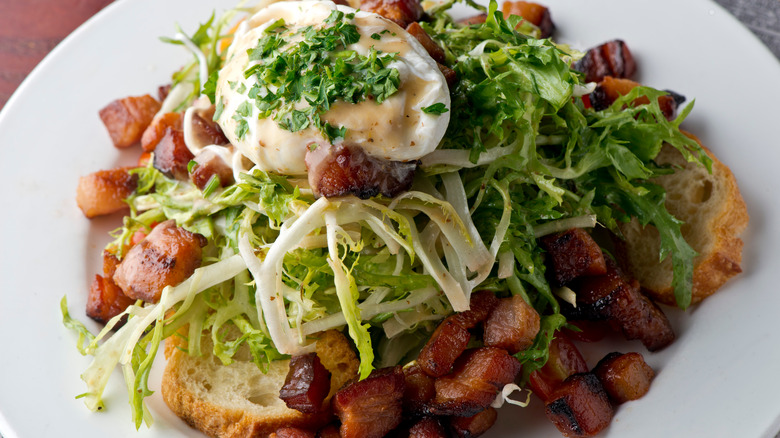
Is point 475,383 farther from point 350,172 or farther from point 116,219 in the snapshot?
point 116,219

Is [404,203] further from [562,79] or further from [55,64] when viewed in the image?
[55,64]

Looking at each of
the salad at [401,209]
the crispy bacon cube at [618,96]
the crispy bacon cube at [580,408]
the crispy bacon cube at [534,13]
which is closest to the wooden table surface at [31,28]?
the salad at [401,209]

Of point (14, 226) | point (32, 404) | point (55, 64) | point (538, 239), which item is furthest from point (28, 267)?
point (538, 239)

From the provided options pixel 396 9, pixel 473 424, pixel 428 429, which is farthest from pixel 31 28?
pixel 473 424

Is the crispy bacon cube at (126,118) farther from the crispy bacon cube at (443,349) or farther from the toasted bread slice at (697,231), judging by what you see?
the toasted bread slice at (697,231)

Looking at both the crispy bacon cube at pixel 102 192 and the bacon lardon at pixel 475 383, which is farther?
the crispy bacon cube at pixel 102 192

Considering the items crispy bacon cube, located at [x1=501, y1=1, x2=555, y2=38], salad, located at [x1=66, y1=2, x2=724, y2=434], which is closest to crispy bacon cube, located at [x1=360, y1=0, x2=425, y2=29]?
salad, located at [x1=66, y1=2, x2=724, y2=434]
